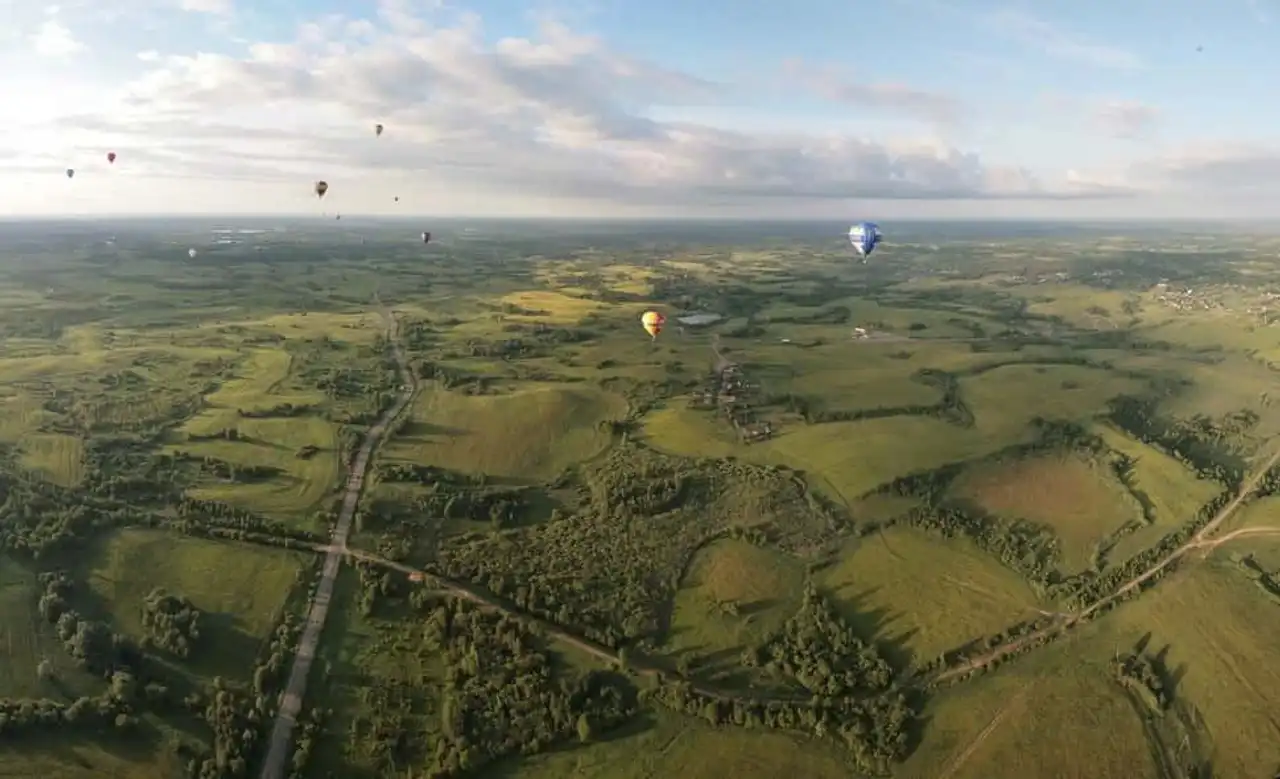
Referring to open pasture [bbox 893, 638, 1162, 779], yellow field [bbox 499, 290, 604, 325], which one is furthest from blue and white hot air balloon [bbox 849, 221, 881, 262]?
yellow field [bbox 499, 290, 604, 325]

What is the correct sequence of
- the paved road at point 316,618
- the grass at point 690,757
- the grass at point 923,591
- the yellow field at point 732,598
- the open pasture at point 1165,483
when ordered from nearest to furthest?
Answer: 1. the paved road at point 316,618
2. the grass at point 690,757
3. the yellow field at point 732,598
4. the grass at point 923,591
5. the open pasture at point 1165,483

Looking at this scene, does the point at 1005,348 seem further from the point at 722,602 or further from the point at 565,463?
the point at 722,602

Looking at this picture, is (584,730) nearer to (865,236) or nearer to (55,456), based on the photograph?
(55,456)

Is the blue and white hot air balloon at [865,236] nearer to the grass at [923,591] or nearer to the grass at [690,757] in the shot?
the grass at [923,591]

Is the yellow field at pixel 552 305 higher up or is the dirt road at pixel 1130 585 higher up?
the yellow field at pixel 552 305

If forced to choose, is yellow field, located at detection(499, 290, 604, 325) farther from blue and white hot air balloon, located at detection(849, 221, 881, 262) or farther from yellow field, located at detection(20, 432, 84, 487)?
yellow field, located at detection(20, 432, 84, 487)

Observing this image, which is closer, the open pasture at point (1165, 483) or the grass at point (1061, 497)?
the grass at point (1061, 497)

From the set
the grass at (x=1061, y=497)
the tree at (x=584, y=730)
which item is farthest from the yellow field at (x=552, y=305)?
the tree at (x=584, y=730)
